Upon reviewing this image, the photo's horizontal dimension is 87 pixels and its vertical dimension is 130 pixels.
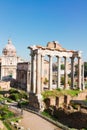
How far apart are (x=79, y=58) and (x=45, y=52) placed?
779cm

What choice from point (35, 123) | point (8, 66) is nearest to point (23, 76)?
point (8, 66)

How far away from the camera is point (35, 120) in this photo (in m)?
29.7

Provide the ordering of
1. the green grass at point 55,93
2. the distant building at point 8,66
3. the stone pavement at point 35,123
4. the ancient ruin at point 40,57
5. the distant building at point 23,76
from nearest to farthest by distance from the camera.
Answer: the stone pavement at point 35,123, the ancient ruin at point 40,57, the green grass at point 55,93, the distant building at point 23,76, the distant building at point 8,66

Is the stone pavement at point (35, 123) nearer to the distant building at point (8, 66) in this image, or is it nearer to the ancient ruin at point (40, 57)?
the ancient ruin at point (40, 57)

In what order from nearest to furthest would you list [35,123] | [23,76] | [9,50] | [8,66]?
1. [35,123]
2. [23,76]
3. [8,66]
4. [9,50]

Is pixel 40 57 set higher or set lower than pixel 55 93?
higher

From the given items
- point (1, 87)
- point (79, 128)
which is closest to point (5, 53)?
point (1, 87)

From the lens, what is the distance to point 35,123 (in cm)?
2831

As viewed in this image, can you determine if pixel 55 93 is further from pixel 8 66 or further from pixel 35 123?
pixel 8 66

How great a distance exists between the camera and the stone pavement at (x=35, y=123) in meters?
26.6

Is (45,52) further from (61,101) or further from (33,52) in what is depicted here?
(61,101)

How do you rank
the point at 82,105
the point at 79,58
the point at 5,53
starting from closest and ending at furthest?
the point at 82,105, the point at 79,58, the point at 5,53

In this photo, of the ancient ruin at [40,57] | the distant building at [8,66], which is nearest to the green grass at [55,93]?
the ancient ruin at [40,57]

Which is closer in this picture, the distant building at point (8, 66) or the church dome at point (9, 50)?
the distant building at point (8, 66)
